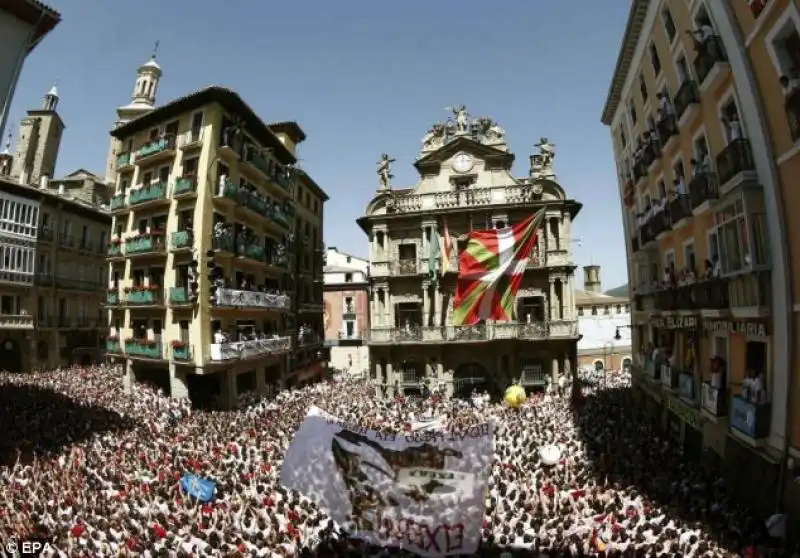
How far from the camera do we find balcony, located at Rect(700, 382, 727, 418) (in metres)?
14.4

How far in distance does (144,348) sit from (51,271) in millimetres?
16163

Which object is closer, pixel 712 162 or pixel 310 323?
pixel 712 162

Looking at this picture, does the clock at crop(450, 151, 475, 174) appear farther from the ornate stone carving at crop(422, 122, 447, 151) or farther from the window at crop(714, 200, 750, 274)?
the window at crop(714, 200, 750, 274)

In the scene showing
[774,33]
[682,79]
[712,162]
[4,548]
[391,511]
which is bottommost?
[4,548]

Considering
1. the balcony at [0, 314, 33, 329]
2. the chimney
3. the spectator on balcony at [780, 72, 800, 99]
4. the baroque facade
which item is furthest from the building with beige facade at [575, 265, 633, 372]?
the balcony at [0, 314, 33, 329]

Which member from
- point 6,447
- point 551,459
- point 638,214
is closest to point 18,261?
point 6,447

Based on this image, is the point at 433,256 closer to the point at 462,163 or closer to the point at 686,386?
the point at 462,163

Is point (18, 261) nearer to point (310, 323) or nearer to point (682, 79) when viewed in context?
point (310, 323)

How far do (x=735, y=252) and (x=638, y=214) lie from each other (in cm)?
1202

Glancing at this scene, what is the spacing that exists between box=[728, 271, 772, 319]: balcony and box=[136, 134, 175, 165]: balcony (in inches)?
1057

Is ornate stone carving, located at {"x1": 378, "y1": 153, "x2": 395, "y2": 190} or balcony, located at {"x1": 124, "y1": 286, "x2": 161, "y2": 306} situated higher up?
ornate stone carving, located at {"x1": 378, "y1": 153, "x2": 395, "y2": 190}

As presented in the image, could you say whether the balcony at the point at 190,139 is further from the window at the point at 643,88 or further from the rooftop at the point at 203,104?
the window at the point at 643,88

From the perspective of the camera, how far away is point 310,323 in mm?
43562

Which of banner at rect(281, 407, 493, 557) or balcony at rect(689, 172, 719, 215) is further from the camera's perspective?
balcony at rect(689, 172, 719, 215)
